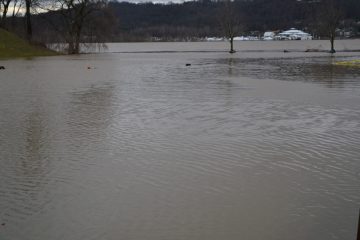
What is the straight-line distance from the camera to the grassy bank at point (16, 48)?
55469 millimetres

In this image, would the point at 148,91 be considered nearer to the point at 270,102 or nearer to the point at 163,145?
the point at 270,102

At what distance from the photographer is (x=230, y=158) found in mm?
9500

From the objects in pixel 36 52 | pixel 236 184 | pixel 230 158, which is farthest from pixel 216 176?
pixel 36 52

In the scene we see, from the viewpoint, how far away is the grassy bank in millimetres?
55469

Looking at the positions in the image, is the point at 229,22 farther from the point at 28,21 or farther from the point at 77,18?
the point at 28,21

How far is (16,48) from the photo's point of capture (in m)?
57.9

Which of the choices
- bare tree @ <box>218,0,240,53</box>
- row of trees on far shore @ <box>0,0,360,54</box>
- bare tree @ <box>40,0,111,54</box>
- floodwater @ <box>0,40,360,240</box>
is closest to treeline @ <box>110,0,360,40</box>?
row of trees on far shore @ <box>0,0,360,54</box>

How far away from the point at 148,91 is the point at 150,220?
1460 centimetres

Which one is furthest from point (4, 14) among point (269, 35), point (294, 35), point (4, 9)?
point (269, 35)

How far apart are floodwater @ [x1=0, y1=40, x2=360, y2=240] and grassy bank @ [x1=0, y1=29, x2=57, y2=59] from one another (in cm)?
4066

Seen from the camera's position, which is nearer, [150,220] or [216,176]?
[150,220]

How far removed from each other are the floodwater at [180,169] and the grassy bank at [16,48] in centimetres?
4066

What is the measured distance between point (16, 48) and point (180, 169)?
52767 mm

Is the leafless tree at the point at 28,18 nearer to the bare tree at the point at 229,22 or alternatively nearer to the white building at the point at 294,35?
the bare tree at the point at 229,22
